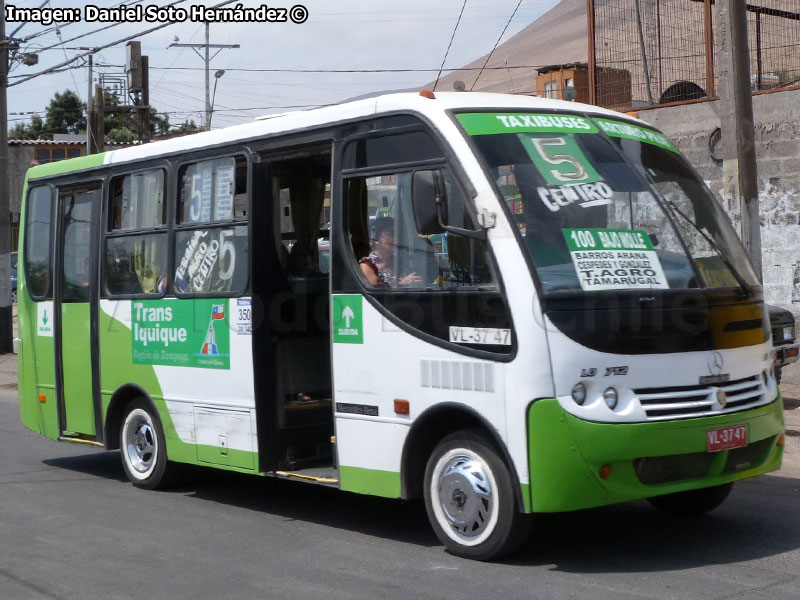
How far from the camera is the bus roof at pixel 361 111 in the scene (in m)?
6.71

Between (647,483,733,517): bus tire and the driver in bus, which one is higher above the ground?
the driver in bus

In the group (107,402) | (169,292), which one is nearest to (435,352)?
(169,292)

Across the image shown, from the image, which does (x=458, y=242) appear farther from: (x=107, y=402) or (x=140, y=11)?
(x=140, y=11)

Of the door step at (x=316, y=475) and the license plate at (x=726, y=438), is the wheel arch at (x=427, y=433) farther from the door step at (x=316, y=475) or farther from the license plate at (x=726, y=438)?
the license plate at (x=726, y=438)

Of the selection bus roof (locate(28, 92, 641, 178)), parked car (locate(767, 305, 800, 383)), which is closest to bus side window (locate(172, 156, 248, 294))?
bus roof (locate(28, 92, 641, 178))

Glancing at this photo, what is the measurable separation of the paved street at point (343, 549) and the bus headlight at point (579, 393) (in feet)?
3.13

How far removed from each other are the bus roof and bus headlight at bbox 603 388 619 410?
6.17 ft

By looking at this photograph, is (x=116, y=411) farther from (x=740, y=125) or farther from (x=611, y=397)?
(x=740, y=125)

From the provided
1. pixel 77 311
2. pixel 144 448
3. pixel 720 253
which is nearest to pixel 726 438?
pixel 720 253

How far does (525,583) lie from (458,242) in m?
1.92

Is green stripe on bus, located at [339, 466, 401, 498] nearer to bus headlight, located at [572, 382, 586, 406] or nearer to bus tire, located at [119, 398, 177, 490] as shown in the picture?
bus headlight, located at [572, 382, 586, 406]

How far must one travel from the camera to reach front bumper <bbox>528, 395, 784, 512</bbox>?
583cm

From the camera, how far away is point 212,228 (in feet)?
27.5

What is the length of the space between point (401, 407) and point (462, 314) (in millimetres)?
763
